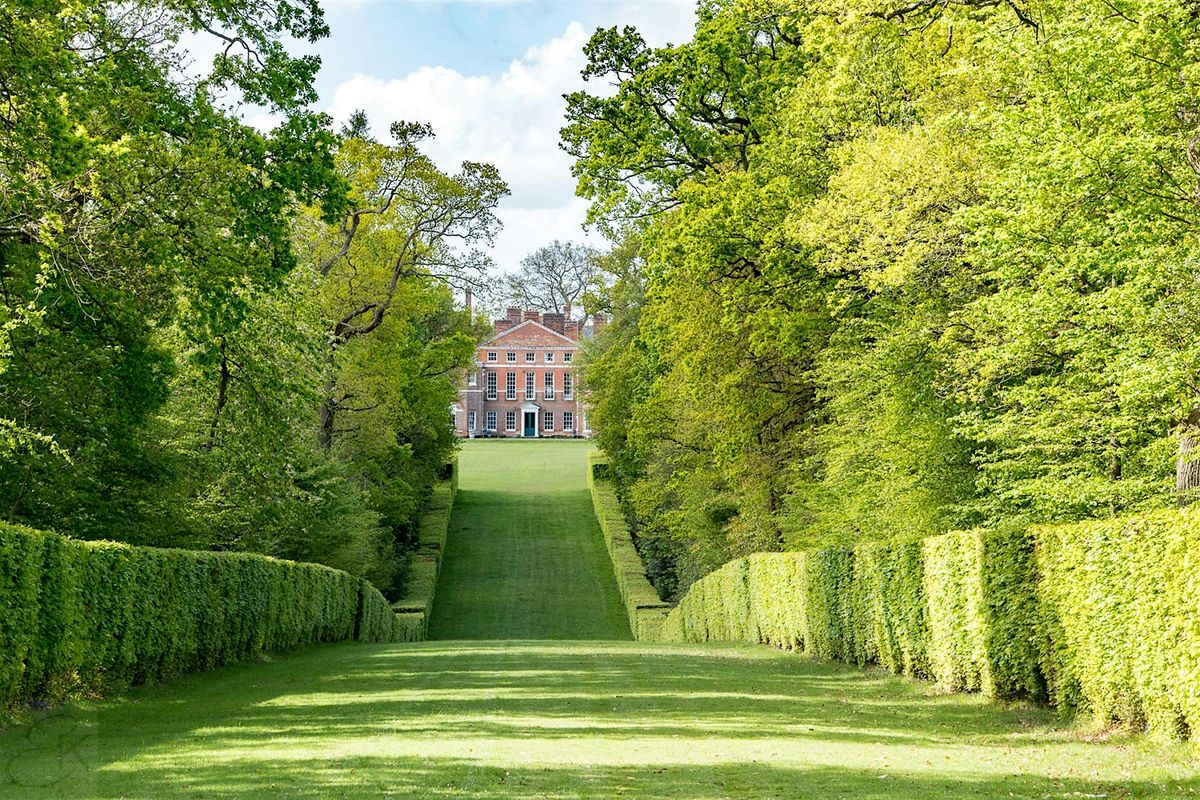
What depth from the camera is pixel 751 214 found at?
25250 millimetres

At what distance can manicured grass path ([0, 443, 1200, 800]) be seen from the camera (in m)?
8.21

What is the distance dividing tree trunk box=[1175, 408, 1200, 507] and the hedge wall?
12696 millimetres

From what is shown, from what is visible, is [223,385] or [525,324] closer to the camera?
[223,385]

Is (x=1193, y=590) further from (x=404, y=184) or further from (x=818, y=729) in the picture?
(x=404, y=184)

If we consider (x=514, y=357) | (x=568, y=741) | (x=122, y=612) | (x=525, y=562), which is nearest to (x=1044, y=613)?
(x=568, y=741)

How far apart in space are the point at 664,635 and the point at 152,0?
26602 millimetres

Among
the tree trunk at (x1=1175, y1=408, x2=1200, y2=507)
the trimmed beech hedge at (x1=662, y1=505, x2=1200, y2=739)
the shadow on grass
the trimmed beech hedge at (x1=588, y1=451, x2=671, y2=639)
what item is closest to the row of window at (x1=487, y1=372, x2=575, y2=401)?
the trimmed beech hedge at (x1=588, y1=451, x2=671, y2=639)

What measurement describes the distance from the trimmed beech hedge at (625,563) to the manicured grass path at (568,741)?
19860mm

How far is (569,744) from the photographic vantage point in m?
10.2

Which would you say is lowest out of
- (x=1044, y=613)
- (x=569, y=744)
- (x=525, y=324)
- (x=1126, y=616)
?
(x=569, y=744)

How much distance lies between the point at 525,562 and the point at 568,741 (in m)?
43.9

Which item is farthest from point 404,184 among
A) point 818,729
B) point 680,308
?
point 818,729

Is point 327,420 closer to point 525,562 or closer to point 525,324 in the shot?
point 525,562

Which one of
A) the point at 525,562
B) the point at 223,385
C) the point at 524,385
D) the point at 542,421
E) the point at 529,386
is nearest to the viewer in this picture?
the point at 223,385
